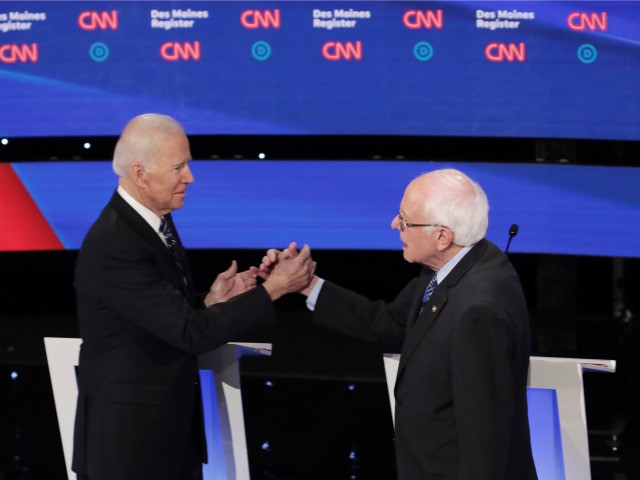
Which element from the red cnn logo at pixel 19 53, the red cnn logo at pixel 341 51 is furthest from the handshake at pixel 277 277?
the red cnn logo at pixel 19 53

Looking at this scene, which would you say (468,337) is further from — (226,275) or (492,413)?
(226,275)

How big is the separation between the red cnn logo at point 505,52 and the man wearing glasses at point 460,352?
7.92 ft

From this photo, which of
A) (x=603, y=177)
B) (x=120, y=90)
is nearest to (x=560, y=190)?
(x=603, y=177)

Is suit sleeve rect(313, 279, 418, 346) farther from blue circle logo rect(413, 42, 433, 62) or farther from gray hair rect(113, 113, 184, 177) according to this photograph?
blue circle logo rect(413, 42, 433, 62)

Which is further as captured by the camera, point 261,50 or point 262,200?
point 262,200

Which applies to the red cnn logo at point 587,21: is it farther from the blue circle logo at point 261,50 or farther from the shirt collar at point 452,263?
the shirt collar at point 452,263

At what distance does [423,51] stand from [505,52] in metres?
0.39

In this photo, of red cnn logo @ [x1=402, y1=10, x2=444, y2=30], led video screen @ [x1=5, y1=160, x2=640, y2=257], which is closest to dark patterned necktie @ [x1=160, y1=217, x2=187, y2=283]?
led video screen @ [x1=5, y1=160, x2=640, y2=257]

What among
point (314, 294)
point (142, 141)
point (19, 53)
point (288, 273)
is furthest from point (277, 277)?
point (19, 53)

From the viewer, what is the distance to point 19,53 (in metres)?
4.82

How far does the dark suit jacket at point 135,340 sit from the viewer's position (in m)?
2.52

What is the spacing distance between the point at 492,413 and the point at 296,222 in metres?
2.79

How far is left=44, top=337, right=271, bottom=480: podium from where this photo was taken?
306 cm

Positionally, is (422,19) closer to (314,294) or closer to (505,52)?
(505,52)
